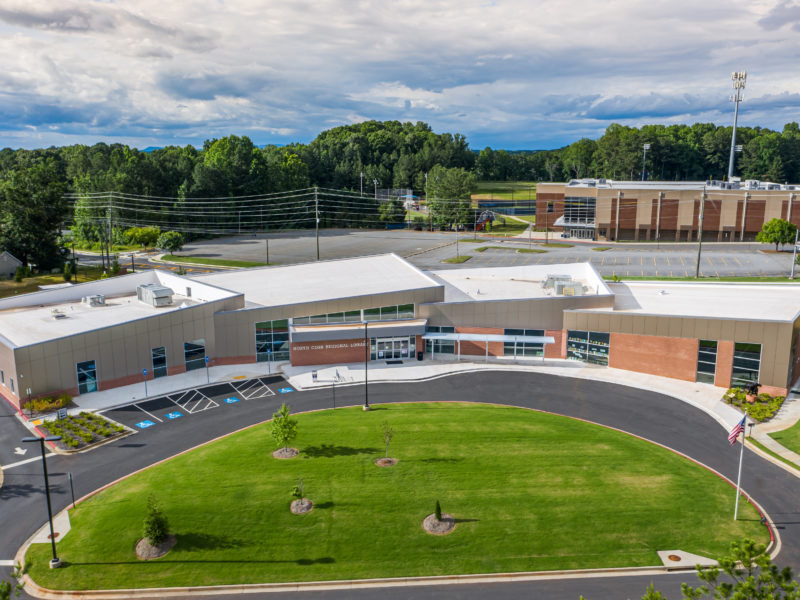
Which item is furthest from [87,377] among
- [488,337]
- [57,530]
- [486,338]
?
[488,337]

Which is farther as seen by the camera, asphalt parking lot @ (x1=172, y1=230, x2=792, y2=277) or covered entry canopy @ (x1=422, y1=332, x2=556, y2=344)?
asphalt parking lot @ (x1=172, y1=230, x2=792, y2=277)

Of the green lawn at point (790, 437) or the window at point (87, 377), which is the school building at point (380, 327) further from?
the green lawn at point (790, 437)

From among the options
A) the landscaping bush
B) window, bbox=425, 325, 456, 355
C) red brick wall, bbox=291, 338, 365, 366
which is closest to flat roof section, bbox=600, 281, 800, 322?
the landscaping bush

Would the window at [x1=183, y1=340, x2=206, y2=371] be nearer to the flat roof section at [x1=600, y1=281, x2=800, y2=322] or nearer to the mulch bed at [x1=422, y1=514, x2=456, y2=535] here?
Answer: the mulch bed at [x1=422, y1=514, x2=456, y2=535]

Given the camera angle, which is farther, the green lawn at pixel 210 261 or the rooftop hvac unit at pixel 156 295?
the green lawn at pixel 210 261

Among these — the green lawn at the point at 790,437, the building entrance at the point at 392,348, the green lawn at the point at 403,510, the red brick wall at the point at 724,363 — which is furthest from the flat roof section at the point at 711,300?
the green lawn at the point at 403,510

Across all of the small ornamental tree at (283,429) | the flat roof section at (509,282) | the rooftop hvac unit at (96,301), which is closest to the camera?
the small ornamental tree at (283,429)
